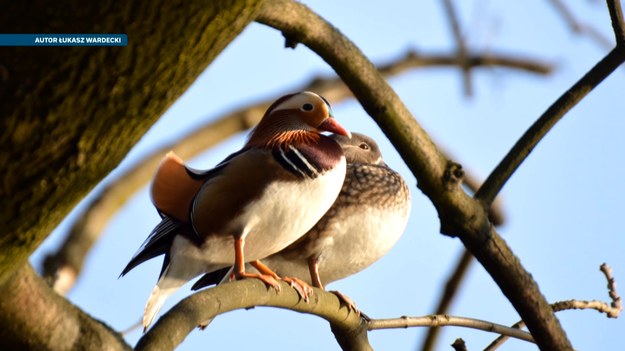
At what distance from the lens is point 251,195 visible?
8.53 ft

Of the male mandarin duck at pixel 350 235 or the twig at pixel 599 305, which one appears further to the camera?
the male mandarin duck at pixel 350 235

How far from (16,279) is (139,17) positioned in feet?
1.55

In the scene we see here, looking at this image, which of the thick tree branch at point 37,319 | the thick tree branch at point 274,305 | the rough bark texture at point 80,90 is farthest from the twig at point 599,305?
the rough bark texture at point 80,90

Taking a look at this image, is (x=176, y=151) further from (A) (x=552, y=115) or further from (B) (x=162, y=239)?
(A) (x=552, y=115)

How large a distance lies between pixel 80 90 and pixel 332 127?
4.77ft

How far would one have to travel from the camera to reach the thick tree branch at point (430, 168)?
269 centimetres

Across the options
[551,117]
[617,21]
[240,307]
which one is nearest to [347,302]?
[240,307]

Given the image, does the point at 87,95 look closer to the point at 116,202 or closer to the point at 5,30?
the point at 5,30

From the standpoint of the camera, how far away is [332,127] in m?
2.72

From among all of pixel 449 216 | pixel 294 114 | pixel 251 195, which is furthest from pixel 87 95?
pixel 449 216

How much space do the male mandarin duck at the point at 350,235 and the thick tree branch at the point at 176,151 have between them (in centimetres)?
46

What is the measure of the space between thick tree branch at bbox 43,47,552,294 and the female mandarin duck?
38cm

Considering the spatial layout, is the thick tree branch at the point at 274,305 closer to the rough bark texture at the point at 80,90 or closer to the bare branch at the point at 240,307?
the bare branch at the point at 240,307

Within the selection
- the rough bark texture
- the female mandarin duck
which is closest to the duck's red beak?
the female mandarin duck
